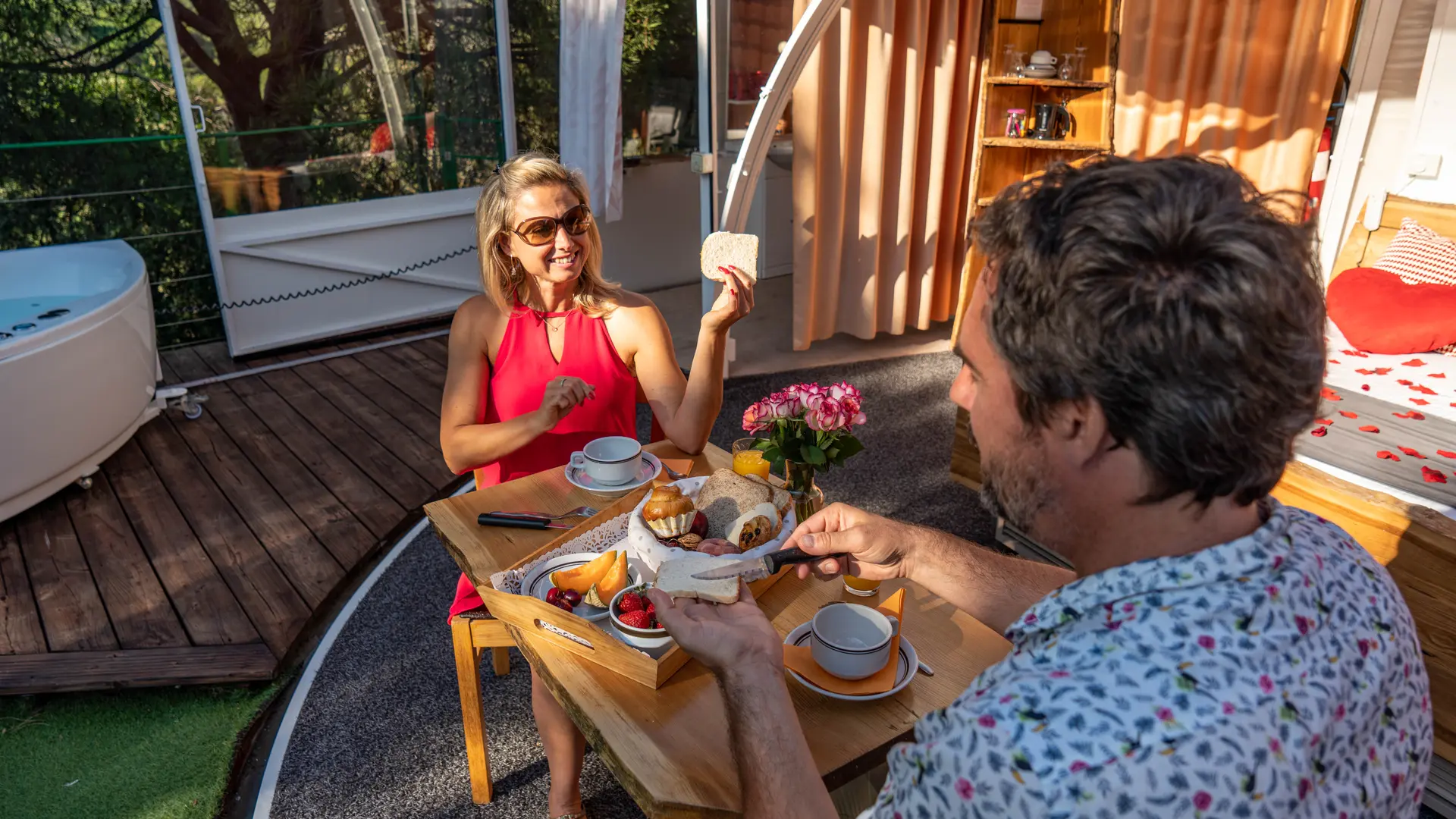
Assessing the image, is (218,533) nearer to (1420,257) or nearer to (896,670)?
(896,670)

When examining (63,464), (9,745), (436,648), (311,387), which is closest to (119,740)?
(9,745)

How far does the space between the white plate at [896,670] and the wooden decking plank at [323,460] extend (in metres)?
2.13

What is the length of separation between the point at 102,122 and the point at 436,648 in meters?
3.83

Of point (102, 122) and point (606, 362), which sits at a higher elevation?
point (102, 122)

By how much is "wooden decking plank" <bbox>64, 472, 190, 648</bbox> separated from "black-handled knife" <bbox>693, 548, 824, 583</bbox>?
1935mm

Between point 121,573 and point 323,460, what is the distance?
2.84 ft

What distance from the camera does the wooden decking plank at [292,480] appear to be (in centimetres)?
295

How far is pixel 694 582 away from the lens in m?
1.18

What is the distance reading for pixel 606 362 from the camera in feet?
6.84

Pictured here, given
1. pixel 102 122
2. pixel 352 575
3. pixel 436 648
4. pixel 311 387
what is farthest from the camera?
pixel 102 122

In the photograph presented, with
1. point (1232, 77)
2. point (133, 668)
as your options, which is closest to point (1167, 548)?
point (133, 668)

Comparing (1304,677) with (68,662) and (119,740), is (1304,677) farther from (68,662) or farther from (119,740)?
(68,662)

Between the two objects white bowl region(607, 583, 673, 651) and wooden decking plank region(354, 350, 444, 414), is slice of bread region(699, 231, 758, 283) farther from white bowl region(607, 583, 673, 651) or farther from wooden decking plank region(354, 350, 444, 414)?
wooden decking plank region(354, 350, 444, 414)

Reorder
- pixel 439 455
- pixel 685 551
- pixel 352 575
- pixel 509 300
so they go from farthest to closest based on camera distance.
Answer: pixel 439 455 → pixel 352 575 → pixel 509 300 → pixel 685 551
